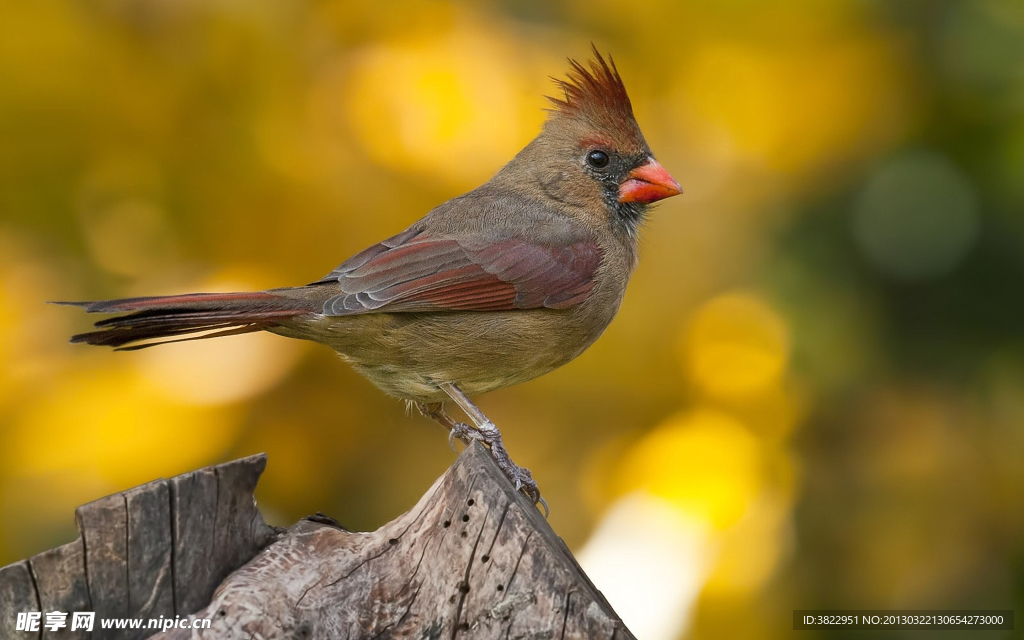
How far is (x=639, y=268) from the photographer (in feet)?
13.4

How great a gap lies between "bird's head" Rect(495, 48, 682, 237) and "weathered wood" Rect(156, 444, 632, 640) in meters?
1.49

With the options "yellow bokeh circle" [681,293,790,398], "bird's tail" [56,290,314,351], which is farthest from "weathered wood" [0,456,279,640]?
"yellow bokeh circle" [681,293,790,398]

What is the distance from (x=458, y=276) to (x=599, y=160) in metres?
0.84

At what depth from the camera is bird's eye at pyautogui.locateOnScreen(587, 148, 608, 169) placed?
12.1 ft

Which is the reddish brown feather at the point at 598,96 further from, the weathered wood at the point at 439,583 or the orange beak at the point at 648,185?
the weathered wood at the point at 439,583

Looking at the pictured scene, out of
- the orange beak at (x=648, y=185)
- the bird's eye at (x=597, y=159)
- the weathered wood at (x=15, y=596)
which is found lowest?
the weathered wood at (x=15, y=596)

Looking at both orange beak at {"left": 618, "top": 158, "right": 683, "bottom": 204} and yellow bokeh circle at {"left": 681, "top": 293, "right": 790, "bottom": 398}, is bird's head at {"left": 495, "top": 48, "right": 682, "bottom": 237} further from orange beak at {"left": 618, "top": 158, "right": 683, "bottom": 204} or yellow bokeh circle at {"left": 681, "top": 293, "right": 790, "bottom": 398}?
yellow bokeh circle at {"left": 681, "top": 293, "right": 790, "bottom": 398}

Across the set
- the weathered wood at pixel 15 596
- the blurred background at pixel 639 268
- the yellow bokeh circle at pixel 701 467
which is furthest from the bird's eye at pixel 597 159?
the weathered wood at pixel 15 596

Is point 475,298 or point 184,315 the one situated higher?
point 475,298

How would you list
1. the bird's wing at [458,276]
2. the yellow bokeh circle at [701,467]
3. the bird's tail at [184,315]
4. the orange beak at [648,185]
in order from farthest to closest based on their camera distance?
the yellow bokeh circle at [701,467] → the orange beak at [648,185] → the bird's wing at [458,276] → the bird's tail at [184,315]

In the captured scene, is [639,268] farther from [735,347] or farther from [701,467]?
[701,467]

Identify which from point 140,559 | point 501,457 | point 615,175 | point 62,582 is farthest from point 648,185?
point 62,582

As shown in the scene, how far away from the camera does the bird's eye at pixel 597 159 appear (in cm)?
368

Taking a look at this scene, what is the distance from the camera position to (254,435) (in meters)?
3.77
